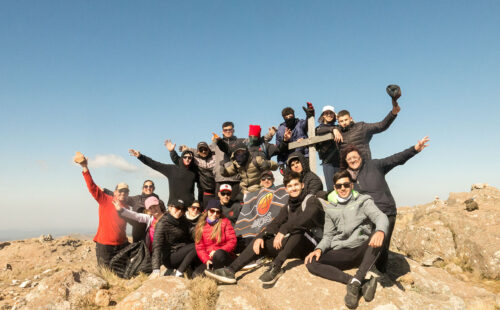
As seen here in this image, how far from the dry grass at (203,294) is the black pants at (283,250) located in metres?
0.65

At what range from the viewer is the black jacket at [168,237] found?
266 inches

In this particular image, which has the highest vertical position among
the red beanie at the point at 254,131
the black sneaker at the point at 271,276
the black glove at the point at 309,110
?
the black glove at the point at 309,110

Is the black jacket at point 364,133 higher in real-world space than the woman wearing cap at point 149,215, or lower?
higher

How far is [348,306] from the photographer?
4.85 meters

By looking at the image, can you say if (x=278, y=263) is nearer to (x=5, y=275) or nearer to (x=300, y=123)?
(x=300, y=123)

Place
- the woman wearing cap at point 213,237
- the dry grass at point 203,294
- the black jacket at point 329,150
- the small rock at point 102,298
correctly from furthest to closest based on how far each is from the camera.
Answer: the black jacket at point 329,150, the woman wearing cap at point 213,237, the small rock at point 102,298, the dry grass at point 203,294

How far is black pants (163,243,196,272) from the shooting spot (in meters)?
6.69

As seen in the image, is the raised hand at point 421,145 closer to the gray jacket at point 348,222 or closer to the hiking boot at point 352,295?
the gray jacket at point 348,222

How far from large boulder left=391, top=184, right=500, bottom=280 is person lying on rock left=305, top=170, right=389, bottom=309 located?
636 centimetres

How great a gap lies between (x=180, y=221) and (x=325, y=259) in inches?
142

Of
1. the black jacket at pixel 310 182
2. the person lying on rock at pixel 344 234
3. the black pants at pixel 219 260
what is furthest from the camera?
the black jacket at pixel 310 182

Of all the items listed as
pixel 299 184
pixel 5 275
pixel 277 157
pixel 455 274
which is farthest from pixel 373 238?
pixel 5 275

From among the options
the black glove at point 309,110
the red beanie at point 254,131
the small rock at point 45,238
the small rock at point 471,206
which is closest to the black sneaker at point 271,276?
the red beanie at point 254,131

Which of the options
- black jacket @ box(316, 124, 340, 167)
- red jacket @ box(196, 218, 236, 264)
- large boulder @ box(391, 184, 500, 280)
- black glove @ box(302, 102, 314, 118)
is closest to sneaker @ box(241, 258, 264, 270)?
red jacket @ box(196, 218, 236, 264)
